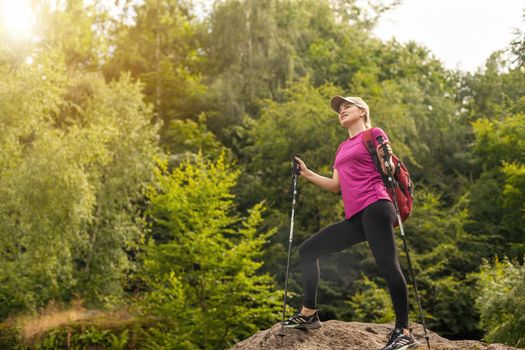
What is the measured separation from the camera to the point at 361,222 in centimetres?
498

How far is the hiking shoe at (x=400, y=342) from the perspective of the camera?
478 centimetres

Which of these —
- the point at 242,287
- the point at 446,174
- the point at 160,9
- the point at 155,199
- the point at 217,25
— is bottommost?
the point at 242,287

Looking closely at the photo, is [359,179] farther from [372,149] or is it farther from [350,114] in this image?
[350,114]

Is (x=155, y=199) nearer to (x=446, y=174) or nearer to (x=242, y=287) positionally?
(x=242, y=287)

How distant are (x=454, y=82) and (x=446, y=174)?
6.27 m

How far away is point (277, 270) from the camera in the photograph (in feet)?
65.7

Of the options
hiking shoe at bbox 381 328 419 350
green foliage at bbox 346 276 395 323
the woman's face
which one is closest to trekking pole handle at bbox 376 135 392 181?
the woman's face

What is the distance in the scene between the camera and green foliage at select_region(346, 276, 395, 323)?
17.2m

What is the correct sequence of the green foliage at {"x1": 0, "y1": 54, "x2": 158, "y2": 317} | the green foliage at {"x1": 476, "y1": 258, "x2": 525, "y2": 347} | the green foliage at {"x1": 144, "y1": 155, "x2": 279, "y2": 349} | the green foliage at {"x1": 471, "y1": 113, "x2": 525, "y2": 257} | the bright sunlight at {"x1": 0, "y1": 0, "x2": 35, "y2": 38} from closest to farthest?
the green foliage at {"x1": 476, "y1": 258, "x2": 525, "y2": 347} < the green foliage at {"x1": 144, "y1": 155, "x2": 279, "y2": 349} < the green foliage at {"x1": 0, "y1": 54, "x2": 158, "y2": 317} < the bright sunlight at {"x1": 0, "y1": 0, "x2": 35, "y2": 38} < the green foliage at {"x1": 471, "y1": 113, "x2": 525, "y2": 257}

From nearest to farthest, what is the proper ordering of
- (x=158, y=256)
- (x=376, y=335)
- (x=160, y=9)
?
1. (x=376, y=335)
2. (x=158, y=256)
3. (x=160, y=9)

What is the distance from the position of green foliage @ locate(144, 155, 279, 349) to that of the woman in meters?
9.00

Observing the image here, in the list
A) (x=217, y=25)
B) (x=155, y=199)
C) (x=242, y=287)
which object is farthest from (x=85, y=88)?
(x=242, y=287)

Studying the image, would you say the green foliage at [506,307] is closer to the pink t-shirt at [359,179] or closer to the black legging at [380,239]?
the black legging at [380,239]

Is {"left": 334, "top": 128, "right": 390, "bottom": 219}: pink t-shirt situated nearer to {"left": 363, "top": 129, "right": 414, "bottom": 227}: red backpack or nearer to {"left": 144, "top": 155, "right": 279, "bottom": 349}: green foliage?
{"left": 363, "top": 129, "right": 414, "bottom": 227}: red backpack
